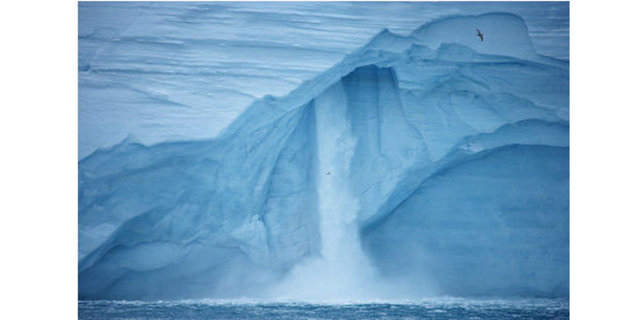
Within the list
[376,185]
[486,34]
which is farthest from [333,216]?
[486,34]

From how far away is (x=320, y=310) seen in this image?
372 centimetres

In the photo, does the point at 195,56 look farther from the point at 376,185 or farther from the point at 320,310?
the point at 320,310

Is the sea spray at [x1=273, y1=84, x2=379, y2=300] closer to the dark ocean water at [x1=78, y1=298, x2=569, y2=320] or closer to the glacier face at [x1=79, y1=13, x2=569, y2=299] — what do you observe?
the glacier face at [x1=79, y1=13, x2=569, y2=299]

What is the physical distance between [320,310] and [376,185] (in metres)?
1.00

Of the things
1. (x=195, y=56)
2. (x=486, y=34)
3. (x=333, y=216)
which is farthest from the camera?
→ (x=333, y=216)

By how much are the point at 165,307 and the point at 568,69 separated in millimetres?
3088

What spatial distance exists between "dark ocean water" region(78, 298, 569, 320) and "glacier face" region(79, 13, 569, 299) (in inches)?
7.3

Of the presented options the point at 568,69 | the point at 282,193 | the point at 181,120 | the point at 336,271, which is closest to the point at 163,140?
the point at 181,120

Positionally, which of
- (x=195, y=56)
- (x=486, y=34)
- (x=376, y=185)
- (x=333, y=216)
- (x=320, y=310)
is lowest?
(x=320, y=310)

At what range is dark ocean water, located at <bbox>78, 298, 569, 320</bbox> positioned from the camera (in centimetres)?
358

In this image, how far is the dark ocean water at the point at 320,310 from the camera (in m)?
3.58

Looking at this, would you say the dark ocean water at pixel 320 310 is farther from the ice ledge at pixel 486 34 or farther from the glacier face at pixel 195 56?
the ice ledge at pixel 486 34

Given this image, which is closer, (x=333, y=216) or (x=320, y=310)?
(x=320, y=310)

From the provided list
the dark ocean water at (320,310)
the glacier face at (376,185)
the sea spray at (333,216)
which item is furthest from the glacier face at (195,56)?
the dark ocean water at (320,310)
